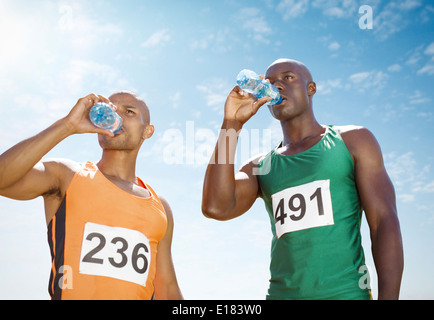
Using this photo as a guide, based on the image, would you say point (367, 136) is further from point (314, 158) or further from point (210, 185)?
point (210, 185)

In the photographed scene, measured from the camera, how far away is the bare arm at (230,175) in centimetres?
450

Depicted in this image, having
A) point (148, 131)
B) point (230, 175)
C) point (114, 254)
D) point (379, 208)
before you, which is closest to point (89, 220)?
point (114, 254)

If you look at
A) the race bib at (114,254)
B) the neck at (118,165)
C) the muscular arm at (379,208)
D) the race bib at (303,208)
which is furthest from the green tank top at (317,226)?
the neck at (118,165)

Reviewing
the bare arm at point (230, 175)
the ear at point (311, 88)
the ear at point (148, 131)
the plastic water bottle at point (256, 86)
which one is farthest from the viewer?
the ear at point (148, 131)

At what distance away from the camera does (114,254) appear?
159 inches

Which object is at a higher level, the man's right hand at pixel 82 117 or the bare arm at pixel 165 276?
the man's right hand at pixel 82 117

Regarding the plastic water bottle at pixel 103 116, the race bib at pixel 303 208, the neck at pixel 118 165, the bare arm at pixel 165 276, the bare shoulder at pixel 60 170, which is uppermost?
the plastic water bottle at pixel 103 116

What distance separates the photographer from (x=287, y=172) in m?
4.50

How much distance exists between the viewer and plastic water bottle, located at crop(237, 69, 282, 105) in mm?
5004

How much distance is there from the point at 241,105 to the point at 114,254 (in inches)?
81.5

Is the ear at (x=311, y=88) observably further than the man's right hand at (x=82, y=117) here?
Yes

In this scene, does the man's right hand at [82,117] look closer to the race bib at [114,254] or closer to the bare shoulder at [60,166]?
the bare shoulder at [60,166]

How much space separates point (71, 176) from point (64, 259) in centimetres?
81

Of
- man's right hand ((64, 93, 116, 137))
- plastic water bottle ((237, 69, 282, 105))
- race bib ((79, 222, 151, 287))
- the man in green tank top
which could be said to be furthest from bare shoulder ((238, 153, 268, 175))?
man's right hand ((64, 93, 116, 137))
